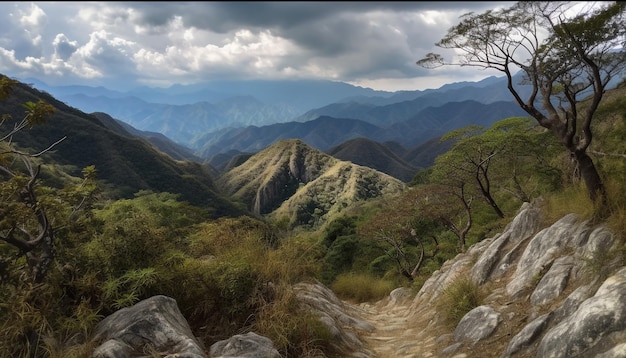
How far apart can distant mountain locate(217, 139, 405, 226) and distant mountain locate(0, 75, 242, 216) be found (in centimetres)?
2581

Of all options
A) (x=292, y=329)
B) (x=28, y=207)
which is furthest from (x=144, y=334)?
(x=28, y=207)

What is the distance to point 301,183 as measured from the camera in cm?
15888

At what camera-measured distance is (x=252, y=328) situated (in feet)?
18.4

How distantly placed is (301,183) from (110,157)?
74678 millimetres

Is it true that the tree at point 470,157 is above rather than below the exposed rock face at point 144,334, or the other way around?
above

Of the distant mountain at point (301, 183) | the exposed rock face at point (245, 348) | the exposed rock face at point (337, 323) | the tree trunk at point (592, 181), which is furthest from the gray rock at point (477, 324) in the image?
the distant mountain at point (301, 183)

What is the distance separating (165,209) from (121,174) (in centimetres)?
8714

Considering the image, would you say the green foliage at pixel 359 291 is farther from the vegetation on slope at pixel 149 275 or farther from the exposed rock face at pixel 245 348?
the exposed rock face at pixel 245 348

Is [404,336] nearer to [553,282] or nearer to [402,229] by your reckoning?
[553,282]

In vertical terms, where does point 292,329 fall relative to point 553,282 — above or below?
below

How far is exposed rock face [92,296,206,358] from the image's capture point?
14.0ft

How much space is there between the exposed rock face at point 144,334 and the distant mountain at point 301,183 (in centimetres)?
10551

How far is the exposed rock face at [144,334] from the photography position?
4254 millimetres

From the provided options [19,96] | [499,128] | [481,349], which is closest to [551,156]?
[499,128]
